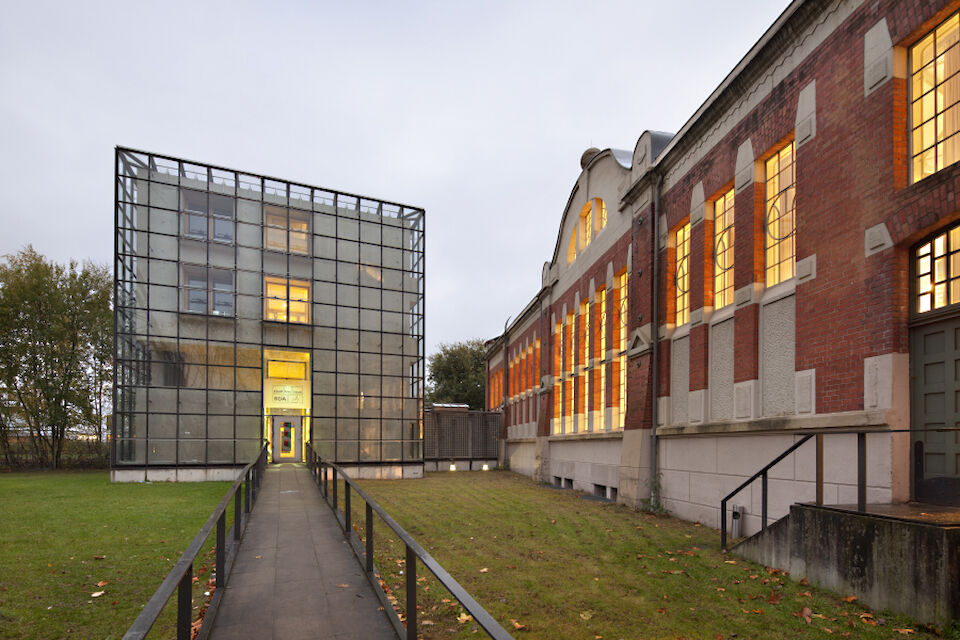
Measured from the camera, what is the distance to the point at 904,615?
548 cm

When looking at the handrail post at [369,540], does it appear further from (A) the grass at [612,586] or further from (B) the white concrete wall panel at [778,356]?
(B) the white concrete wall panel at [778,356]

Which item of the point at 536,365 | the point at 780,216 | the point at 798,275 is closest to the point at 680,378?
the point at 780,216

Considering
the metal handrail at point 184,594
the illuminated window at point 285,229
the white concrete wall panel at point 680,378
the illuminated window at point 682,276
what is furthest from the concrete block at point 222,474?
the illuminated window at point 682,276

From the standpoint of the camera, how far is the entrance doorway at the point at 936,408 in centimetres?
684

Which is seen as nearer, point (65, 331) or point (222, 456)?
point (222, 456)

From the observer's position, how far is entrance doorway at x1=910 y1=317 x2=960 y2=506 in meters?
6.84

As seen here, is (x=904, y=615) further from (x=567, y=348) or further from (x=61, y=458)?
(x=61, y=458)

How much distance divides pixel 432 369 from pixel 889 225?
4695 centimetres

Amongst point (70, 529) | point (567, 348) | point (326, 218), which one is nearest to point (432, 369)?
point (326, 218)

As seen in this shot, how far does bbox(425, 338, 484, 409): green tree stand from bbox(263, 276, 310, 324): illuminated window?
79.7 feet

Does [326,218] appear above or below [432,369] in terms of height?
above

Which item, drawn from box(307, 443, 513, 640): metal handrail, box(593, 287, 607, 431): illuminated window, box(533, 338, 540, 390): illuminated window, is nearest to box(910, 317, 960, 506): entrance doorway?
box(307, 443, 513, 640): metal handrail

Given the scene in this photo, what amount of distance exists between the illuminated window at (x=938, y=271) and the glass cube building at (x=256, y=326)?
24351 millimetres

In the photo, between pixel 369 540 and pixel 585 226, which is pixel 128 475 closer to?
pixel 585 226
